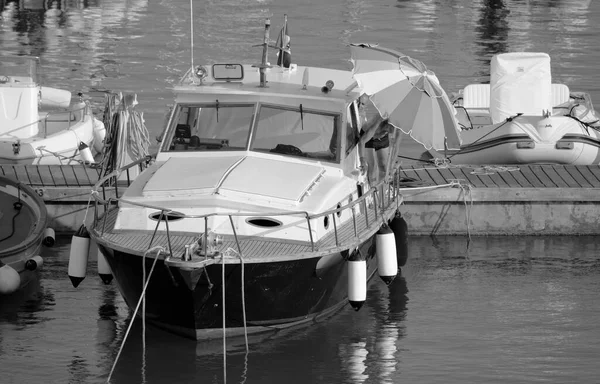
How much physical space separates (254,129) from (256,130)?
3 cm

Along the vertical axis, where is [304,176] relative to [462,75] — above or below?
above

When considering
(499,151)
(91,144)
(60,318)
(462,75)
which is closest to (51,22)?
(462,75)

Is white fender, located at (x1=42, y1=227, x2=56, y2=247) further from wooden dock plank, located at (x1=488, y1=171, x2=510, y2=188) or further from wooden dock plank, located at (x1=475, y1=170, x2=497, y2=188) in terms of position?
wooden dock plank, located at (x1=488, y1=171, x2=510, y2=188)

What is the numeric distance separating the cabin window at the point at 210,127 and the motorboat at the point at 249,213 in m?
0.01

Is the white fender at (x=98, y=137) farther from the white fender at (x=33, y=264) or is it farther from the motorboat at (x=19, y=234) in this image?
the white fender at (x=33, y=264)

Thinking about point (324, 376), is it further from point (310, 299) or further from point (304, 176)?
point (304, 176)

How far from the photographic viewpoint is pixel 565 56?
137 ft

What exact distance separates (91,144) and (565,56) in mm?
22735

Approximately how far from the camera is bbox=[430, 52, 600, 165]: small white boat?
22031 millimetres

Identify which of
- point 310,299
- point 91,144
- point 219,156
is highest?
point 219,156

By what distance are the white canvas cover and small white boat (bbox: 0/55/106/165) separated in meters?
7.92

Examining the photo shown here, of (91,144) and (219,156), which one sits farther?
(91,144)

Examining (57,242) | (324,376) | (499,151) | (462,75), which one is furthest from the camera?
(462,75)

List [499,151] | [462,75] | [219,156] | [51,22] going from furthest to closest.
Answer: [51,22]
[462,75]
[499,151]
[219,156]
